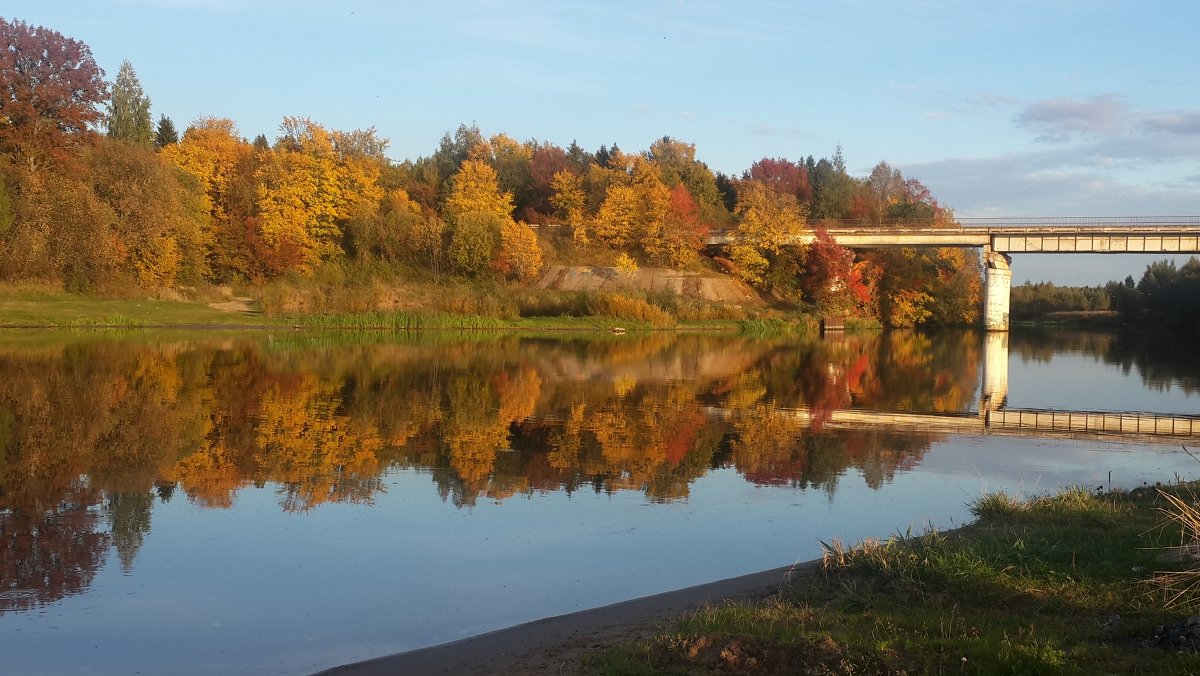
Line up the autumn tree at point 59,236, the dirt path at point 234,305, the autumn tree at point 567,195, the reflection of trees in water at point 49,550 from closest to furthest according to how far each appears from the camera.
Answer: the reflection of trees in water at point 49,550 → the autumn tree at point 59,236 → the dirt path at point 234,305 → the autumn tree at point 567,195

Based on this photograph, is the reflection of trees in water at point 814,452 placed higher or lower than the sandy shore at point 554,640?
lower

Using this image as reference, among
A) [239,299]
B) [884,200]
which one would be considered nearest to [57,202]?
[239,299]

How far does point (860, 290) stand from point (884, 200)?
21901 millimetres

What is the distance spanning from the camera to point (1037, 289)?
128250mm

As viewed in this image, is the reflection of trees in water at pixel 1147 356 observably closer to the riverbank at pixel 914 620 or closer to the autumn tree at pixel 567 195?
the riverbank at pixel 914 620

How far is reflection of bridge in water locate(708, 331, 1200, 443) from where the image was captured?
2080cm

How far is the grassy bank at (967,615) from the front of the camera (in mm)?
6105

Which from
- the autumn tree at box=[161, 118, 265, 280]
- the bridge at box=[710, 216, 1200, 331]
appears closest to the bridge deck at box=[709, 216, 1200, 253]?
the bridge at box=[710, 216, 1200, 331]

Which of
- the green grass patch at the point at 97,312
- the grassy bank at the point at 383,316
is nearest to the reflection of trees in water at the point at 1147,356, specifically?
the grassy bank at the point at 383,316

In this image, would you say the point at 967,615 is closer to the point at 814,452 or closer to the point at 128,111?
the point at 814,452

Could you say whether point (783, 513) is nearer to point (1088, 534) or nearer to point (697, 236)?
point (1088, 534)

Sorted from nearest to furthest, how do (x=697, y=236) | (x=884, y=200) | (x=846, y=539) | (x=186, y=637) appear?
(x=186, y=637) → (x=846, y=539) → (x=697, y=236) → (x=884, y=200)

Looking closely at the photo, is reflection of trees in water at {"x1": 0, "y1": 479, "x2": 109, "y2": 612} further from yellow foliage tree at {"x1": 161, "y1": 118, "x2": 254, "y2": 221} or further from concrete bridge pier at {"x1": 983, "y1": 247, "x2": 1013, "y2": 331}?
concrete bridge pier at {"x1": 983, "y1": 247, "x2": 1013, "y2": 331}

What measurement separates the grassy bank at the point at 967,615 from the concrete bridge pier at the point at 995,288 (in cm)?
7544
